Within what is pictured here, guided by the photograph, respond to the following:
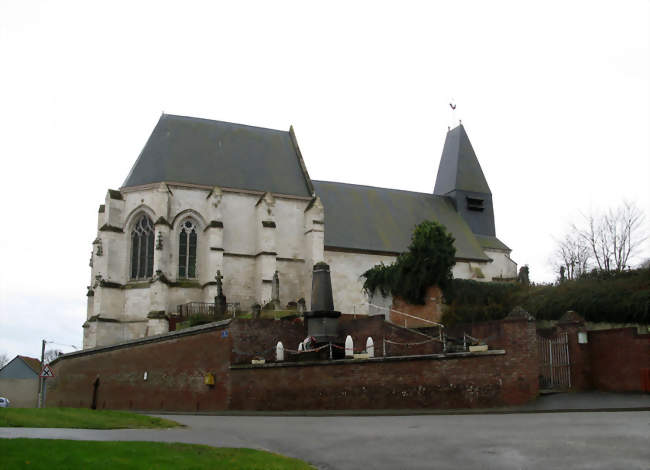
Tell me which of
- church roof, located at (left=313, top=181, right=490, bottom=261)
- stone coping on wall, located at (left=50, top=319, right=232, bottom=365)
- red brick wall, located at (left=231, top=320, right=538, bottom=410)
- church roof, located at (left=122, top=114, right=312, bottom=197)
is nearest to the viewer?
red brick wall, located at (left=231, top=320, right=538, bottom=410)

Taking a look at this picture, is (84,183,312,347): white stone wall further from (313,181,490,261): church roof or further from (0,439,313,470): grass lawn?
(0,439,313,470): grass lawn

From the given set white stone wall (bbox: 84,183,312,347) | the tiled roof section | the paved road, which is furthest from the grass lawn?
the tiled roof section

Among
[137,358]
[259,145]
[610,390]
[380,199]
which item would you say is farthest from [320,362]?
[380,199]

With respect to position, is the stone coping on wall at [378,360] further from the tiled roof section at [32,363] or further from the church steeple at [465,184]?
the tiled roof section at [32,363]

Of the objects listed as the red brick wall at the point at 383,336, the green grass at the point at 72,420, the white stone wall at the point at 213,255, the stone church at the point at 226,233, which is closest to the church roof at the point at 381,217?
the stone church at the point at 226,233

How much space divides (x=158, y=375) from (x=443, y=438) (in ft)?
60.7

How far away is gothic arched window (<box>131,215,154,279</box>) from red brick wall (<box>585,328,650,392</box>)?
28.0 m

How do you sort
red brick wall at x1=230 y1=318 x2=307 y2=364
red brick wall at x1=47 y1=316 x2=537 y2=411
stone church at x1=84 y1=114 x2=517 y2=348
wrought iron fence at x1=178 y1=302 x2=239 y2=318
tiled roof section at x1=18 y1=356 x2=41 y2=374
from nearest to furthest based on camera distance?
red brick wall at x1=47 y1=316 x2=537 y2=411
red brick wall at x1=230 y1=318 x2=307 y2=364
wrought iron fence at x1=178 y1=302 x2=239 y2=318
stone church at x1=84 y1=114 x2=517 y2=348
tiled roof section at x1=18 y1=356 x2=41 y2=374

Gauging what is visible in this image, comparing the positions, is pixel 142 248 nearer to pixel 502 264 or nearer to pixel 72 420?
pixel 502 264

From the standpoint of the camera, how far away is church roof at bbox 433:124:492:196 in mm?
58656

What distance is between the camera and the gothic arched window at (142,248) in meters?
43.3

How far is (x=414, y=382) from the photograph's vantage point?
Answer: 20906 mm

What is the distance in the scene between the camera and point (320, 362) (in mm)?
22969

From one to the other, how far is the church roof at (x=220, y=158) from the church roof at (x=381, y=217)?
376cm
